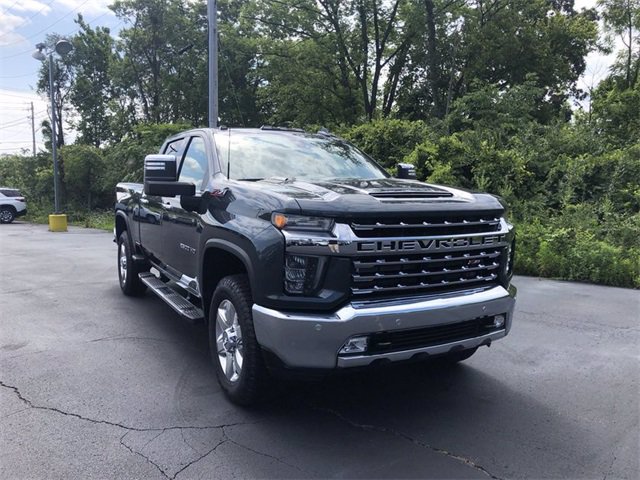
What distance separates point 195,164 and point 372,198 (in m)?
2.26

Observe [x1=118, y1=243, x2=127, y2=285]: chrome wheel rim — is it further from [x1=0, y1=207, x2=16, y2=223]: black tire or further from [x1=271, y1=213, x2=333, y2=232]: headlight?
[x1=0, y1=207, x2=16, y2=223]: black tire

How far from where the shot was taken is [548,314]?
6.16 metres

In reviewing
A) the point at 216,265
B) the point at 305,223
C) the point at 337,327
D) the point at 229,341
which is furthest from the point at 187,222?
the point at 337,327

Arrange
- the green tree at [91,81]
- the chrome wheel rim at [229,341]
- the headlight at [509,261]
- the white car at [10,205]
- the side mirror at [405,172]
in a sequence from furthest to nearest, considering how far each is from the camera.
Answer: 1. the green tree at [91,81]
2. the white car at [10,205]
3. the side mirror at [405,172]
4. the headlight at [509,261]
5. the chrome wheel rim at [229,341]

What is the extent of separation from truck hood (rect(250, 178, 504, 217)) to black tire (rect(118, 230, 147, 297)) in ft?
11.4

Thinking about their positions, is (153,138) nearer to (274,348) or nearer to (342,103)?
(342,103)

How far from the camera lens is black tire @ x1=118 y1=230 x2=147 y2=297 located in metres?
6.70

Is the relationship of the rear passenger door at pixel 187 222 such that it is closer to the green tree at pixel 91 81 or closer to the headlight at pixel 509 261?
the headlight at pixel 509 261

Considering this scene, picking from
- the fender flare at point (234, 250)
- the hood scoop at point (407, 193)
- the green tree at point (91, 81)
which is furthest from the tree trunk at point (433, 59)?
the green tree at point (91, 81)

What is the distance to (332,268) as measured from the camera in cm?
300

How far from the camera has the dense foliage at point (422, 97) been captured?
10977 millimetres

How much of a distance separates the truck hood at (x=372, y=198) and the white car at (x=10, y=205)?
25.9 m

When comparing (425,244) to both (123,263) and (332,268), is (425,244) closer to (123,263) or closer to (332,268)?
(332,268)

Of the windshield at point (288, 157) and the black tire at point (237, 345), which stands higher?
the windshield at point (288, 157)
